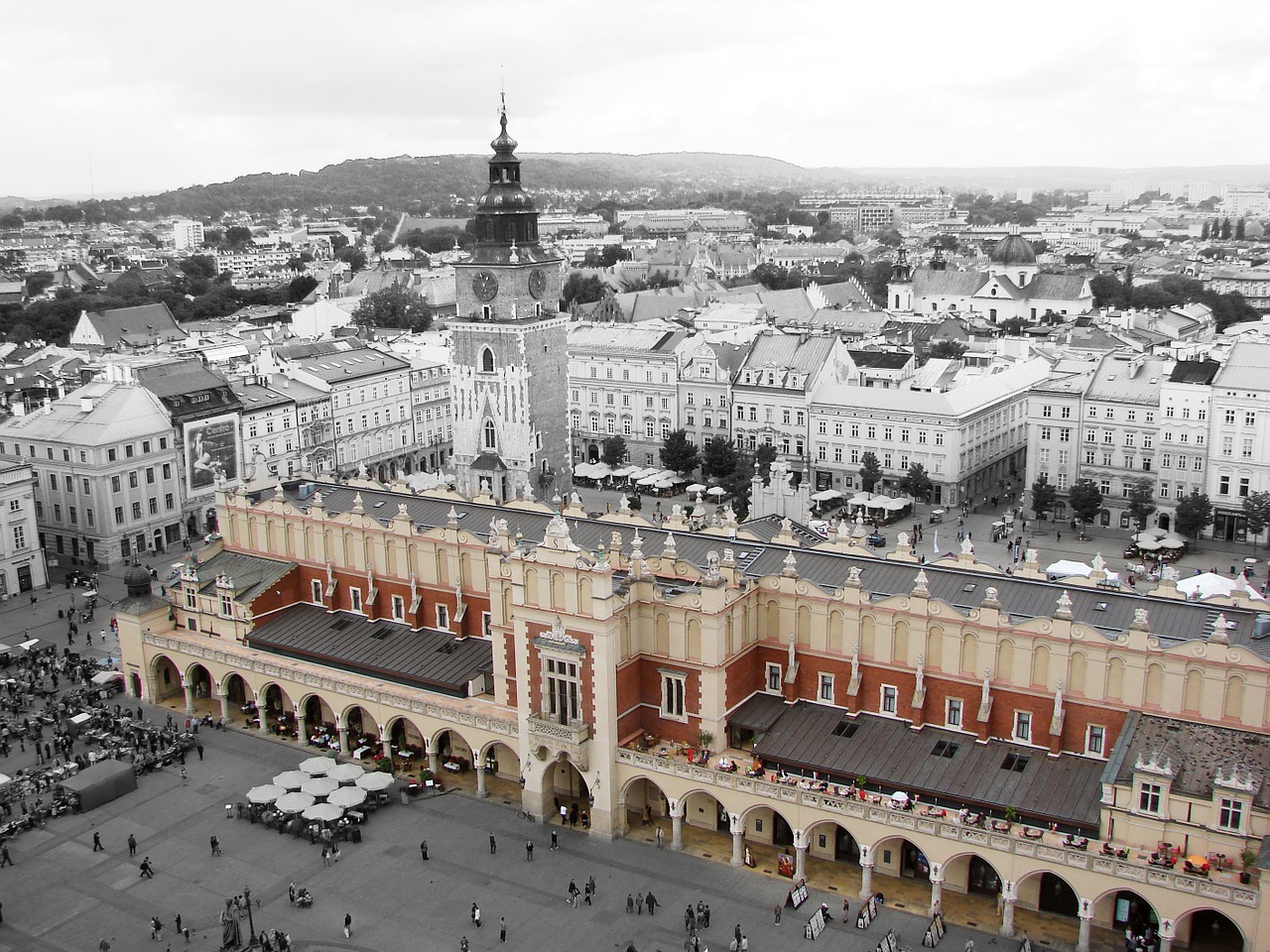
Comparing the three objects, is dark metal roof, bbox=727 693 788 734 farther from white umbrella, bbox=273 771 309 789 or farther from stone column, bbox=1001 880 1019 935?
white umbrella, bbox=273 771 309 789

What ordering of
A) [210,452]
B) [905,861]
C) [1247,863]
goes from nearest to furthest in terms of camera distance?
[1247,863] → [905,861] → [210,452]

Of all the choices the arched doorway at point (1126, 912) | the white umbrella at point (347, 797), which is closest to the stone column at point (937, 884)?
the arched doorway at point (1126, 912)

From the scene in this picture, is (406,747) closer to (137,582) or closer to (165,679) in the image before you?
(165,679)

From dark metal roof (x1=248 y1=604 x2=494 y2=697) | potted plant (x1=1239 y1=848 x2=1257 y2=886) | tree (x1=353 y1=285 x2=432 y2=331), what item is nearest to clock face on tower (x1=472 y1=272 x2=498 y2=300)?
dark metal roof (x1=248 y1=604 x2=494 y2=697)

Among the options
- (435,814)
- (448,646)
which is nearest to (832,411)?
(448,646)

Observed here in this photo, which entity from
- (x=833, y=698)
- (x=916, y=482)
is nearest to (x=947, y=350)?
(x=916, y=482)

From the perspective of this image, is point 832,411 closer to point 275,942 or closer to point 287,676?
point 287,676

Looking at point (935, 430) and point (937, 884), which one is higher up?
point (935, 430)

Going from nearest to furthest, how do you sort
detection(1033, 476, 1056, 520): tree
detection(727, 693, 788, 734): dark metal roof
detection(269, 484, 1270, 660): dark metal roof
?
detection(269, 484, 1270, 660): dark metal roof → detection(727, 693, 788, 734): dark metal roof → detection(1033, 476, 1056, 520): tree
